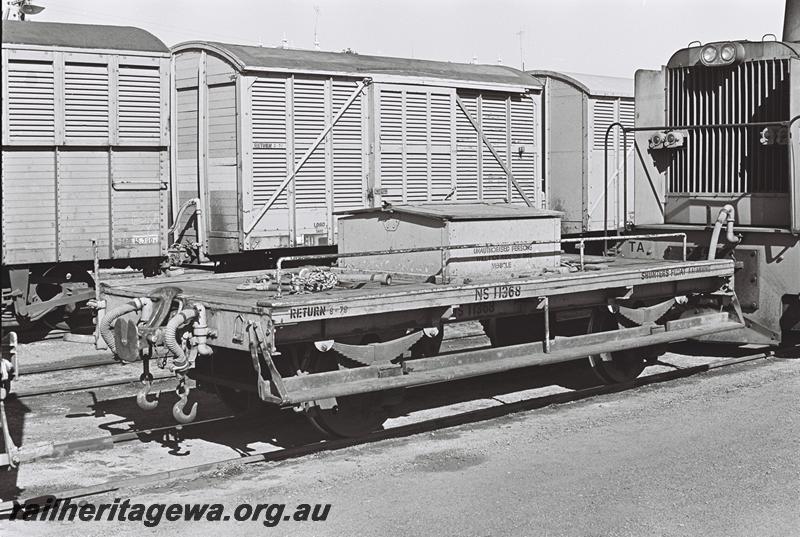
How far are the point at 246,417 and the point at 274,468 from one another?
1693mm

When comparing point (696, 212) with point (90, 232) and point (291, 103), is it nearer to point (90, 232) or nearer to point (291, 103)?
point (291, 103)

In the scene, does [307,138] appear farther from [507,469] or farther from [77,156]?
[507,469]

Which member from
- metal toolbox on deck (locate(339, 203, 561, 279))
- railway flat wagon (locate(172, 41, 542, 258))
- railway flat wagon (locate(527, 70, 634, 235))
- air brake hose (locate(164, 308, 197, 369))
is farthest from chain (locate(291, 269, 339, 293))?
railway flat wagon (locate(527, 70, 634, 235))

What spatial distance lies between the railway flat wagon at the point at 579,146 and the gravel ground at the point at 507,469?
33.2 ft

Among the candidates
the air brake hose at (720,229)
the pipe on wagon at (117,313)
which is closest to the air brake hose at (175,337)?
the pipe on wagon at (117,313)

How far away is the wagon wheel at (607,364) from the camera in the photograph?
11023 millimetres

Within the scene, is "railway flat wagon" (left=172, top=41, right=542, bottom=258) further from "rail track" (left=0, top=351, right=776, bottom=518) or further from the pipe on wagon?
the pipe on wagon

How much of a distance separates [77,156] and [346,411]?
7893 mm

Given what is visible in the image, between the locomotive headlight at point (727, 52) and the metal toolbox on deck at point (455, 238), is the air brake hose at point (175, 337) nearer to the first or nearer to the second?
the metal toolbox on deck at point (455, 238)

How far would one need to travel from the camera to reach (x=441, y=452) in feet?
28.1

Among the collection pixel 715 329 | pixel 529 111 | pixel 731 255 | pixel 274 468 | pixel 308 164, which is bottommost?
pixel 274 468

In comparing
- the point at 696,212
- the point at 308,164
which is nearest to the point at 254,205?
the point at 308,164

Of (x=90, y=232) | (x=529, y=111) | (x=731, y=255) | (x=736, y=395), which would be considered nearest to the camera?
(x=736, y=395)

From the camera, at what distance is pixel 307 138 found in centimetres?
1656
